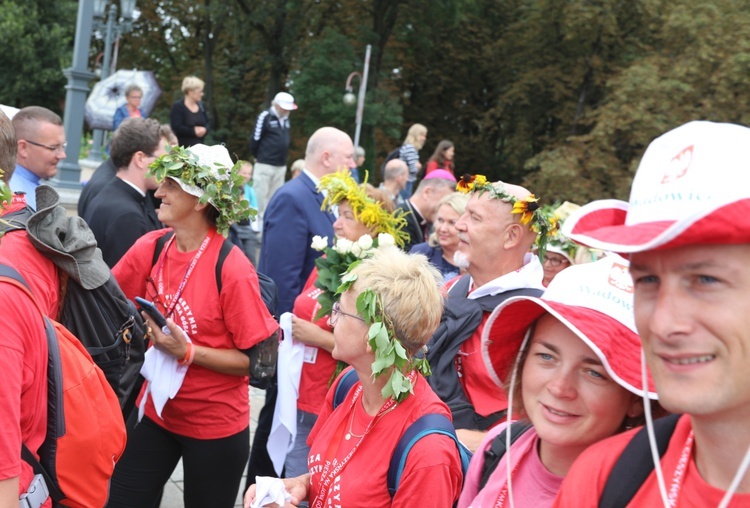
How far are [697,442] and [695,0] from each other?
19.3m

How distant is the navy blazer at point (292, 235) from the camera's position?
5.78 meters

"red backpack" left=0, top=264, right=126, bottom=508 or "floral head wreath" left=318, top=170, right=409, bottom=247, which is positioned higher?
"floral head wreath" left=318, top=170, right=409, bottom=247

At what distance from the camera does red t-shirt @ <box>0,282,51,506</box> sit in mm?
2377

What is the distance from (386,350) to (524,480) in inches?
31.9

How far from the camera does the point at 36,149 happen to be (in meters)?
4.85

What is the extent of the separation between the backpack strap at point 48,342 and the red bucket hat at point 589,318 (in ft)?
4.52

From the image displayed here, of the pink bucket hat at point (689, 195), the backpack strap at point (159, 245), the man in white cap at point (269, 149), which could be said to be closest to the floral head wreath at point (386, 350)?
the pink bucket hat at point (689, 195)

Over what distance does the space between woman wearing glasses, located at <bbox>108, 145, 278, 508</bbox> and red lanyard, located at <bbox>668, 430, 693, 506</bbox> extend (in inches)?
113

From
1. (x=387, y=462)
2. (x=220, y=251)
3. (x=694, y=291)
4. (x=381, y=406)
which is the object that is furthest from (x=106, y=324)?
(x=694, y=291)

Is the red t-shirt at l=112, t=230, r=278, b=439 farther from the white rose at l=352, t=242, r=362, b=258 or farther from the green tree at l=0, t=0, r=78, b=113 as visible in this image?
the green tree at l=0, t=0, r=78, b=113

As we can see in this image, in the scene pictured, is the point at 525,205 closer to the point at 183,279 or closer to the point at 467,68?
the point at 183,279

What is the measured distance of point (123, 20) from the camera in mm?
18953

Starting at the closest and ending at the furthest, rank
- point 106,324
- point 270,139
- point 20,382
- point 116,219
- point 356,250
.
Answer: point 20,382 < point 106,324 < point 356,250 < point 116,219 < point 270,139

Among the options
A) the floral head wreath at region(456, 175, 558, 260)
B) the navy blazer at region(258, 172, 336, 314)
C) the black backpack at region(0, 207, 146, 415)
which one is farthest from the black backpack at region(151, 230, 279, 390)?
the navy blazer at region(258, 172, 336, 314)
